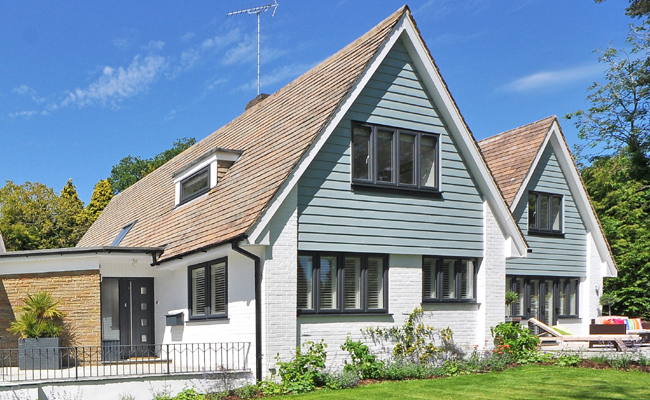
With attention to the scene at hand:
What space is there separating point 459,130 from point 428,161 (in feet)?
3.61

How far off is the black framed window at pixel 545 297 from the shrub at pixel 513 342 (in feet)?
19.2

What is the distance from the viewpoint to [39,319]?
16.3 meters

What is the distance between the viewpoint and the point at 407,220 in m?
15.4

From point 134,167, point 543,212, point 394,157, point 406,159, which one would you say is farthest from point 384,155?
point 134,167

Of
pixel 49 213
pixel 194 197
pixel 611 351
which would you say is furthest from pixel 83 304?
pixel 49 213

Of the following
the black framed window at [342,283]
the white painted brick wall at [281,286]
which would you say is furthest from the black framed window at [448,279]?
the white painted brick wall at [281,286]

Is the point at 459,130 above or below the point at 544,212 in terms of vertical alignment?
above

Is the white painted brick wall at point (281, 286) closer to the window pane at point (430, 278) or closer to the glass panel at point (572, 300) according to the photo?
the window pane at point (430, 278)

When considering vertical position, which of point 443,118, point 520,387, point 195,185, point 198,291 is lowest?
point 520,387

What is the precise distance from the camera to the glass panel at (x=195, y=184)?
1792 cm

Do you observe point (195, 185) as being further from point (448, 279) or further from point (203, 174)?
point (448, 279)

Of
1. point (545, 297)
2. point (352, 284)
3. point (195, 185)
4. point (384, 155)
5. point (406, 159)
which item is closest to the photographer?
point (352, 284)

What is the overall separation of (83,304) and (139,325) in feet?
7.22

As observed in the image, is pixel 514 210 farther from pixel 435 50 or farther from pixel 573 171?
pixel 435 50
